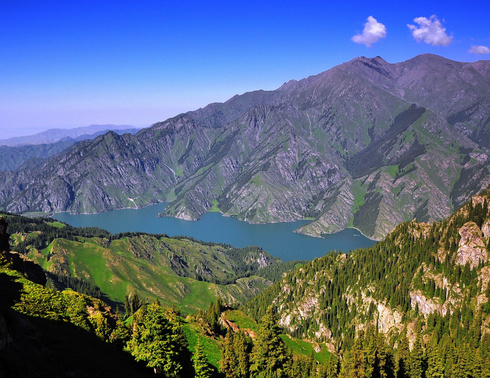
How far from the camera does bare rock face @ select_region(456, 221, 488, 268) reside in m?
162

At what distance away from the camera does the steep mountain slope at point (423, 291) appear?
153 meters

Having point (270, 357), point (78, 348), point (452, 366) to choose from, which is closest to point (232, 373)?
point (270, 357)

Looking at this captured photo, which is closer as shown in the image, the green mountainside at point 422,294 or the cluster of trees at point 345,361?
the cluster of trees at point 345,361

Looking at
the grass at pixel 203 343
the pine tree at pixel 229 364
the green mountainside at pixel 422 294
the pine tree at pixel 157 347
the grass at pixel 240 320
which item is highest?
the pine tree at pixel 157 347

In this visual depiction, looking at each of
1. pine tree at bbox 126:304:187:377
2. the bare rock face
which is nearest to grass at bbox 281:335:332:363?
pine tree at bbox 126:304:187:377

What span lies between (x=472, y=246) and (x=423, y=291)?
99.1 ft

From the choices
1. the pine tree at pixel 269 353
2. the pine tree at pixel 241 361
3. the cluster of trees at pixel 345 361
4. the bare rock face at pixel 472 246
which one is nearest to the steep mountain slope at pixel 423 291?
the bare rock face at pixel 472 246

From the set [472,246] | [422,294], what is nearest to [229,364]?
[422,294]

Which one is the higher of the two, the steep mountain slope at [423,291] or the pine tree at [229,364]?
the pine tree at [229,364]

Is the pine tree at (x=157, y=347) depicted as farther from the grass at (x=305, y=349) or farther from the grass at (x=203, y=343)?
the grass at (x=305, y=349)

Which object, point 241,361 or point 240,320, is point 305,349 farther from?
point 241,361

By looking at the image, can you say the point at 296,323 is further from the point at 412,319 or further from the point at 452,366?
the point at 452,366

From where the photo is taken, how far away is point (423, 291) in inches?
6634

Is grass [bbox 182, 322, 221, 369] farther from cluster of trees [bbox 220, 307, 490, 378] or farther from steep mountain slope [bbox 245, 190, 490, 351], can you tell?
steep mountain slope [bbox 245, 190, 490, 351]
